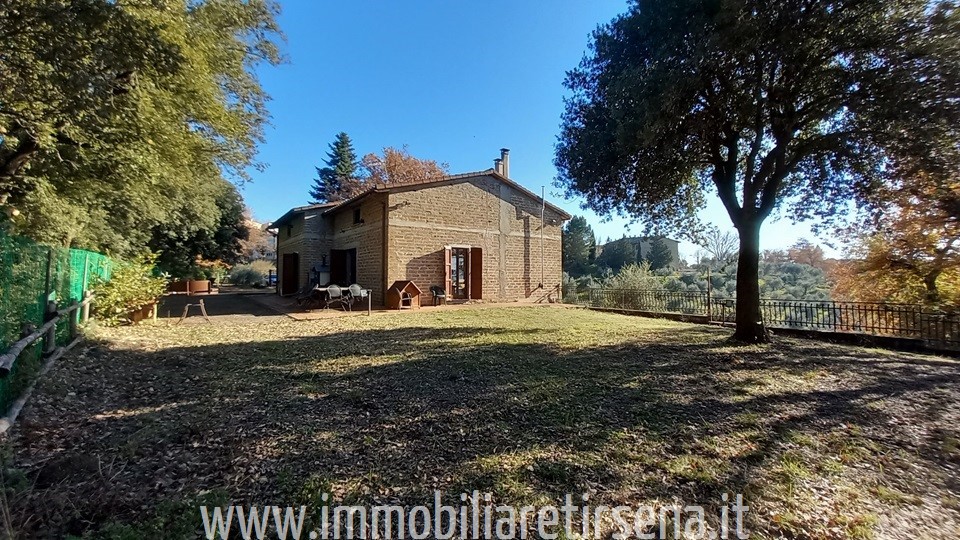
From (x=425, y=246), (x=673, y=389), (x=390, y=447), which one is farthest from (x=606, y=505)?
(x=425, y=246)

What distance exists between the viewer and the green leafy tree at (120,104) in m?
4.30

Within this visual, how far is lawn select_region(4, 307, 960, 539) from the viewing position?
2.46 metres

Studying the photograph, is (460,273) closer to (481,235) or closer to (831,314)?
(481,235)

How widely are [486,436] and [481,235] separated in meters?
13.0

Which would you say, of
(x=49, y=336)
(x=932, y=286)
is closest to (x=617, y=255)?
(x=932, y=286)

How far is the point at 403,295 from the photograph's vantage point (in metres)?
13.6

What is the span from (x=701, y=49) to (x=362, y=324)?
9.16 metres

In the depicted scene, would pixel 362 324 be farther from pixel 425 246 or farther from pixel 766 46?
pixel 766 46

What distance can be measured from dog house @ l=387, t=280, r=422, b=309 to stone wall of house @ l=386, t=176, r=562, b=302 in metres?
0.47

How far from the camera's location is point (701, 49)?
6.06 metres

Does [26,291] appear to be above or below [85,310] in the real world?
above

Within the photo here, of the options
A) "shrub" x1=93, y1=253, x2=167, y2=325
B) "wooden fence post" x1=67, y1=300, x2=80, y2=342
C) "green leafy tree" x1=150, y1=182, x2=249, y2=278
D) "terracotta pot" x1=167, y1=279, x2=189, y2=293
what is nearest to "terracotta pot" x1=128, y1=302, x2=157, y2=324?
"shrub" x1=93, y1=253, x2=167, y2=325

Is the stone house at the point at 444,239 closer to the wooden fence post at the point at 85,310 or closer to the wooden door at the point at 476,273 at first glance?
the wooden door at the point at 476,273

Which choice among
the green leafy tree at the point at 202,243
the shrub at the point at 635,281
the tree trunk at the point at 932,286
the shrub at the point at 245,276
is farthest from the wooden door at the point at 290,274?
the tree trunk at the point at 932,286
